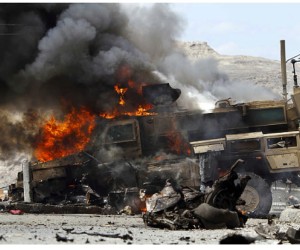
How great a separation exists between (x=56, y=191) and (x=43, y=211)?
1.67 meters

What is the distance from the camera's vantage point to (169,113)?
1984 centimetres

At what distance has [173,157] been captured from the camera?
19172mm

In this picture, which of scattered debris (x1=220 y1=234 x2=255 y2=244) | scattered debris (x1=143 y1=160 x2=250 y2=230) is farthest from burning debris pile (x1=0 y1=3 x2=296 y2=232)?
scattered debris (x1=220 y1=234 x2=255 y2=244)

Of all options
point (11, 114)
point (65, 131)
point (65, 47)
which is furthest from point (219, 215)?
point (11, 114)

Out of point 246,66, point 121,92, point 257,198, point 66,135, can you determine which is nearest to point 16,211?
point 66,135

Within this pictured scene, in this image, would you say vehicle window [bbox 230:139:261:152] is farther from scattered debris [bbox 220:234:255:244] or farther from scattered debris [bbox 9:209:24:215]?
scattered debris [bbox 220:234:255:244]

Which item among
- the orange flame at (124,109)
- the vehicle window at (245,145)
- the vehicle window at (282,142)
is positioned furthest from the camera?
→ the orange flame at (124,109)

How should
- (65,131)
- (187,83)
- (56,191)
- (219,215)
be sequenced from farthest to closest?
(187,83) → (65,131) → (56,191) → (219,215)

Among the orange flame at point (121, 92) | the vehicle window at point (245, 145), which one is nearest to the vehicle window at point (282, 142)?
the vehicle window at point (245, 145)

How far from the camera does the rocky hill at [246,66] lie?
2661 inches

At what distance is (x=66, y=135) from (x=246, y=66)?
Result: 6291 cm

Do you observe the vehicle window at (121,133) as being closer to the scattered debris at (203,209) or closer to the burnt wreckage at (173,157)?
the burnt wreckage at (173,157)

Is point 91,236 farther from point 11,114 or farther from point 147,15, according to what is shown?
point 147,15

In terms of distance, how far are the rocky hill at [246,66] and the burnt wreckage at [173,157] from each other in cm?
4179
